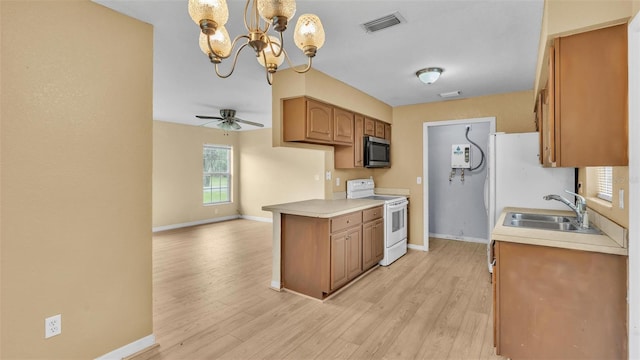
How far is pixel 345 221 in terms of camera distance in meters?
3.23

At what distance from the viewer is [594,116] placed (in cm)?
165

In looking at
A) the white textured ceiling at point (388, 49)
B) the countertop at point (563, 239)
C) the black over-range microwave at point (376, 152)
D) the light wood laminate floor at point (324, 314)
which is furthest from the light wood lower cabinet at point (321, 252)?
the white textured ceiling at point (388, 49)

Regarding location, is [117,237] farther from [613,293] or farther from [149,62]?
[613,293]

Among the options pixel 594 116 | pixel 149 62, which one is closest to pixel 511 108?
pixel 594 116

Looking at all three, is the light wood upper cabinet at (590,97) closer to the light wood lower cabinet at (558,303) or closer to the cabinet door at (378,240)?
the light wood lower cabinet at (558,303)

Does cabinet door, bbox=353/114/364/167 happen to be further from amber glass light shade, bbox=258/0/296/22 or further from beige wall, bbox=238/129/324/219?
amber glass light shade, bbox=258/0/296/22

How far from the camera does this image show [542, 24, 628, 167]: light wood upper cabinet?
1.59m

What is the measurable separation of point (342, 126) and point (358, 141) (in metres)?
0.45

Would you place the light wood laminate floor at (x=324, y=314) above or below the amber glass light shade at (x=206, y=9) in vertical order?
below

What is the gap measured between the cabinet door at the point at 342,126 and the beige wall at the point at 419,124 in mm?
1320

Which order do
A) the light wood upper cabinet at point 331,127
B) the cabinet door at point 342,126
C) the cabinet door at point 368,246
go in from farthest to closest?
the cabinet door at point 342,126, the cabinet door at point 368,246, the light wood upper cabinet at point 331,127

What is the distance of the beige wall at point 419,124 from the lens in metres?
4.14

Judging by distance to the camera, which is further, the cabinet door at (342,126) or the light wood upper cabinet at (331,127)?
the cabinet door at (342,126)
